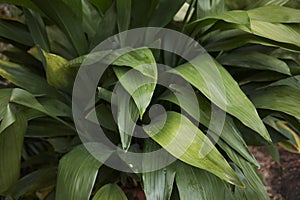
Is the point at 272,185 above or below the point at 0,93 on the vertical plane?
below

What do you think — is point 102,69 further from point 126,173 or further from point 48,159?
point 48,159

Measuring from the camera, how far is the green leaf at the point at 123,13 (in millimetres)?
868

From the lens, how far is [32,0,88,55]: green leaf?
2.94 feet

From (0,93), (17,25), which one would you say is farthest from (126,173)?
(17,25)

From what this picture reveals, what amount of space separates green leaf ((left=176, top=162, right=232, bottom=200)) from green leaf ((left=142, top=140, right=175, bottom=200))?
0.01 meters

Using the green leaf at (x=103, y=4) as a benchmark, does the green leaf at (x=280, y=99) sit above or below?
below

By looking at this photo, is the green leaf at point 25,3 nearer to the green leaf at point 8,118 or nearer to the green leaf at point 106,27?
the green leaf at point 106,27

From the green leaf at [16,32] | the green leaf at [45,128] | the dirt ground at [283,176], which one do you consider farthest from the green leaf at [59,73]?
the dirt ground at [283,176]

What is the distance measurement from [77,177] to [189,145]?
209mm

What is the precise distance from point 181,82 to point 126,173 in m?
0.24

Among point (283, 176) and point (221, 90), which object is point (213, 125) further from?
point (283, 176)

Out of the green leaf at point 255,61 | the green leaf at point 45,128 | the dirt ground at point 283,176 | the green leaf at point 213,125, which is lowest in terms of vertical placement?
the dirt ground at point 283,176

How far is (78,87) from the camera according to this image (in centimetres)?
89

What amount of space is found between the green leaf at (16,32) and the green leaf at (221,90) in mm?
462
